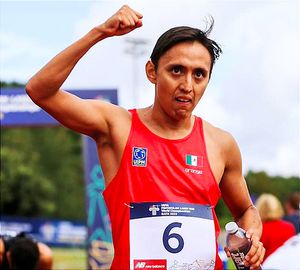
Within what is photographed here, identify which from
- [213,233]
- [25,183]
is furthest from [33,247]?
[25,183]

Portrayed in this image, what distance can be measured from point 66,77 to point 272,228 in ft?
20.4

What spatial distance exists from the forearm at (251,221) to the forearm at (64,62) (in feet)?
3.59

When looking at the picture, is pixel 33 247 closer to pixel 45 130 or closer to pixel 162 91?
pixel 162 91

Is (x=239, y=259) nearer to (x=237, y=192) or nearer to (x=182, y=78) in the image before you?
(x=237, y=192)

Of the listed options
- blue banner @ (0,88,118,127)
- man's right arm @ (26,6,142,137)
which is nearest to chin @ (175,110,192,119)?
man's right arm @ (26,6,142,137)

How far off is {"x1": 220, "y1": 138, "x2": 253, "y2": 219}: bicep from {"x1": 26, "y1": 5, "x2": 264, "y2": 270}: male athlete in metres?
0.15

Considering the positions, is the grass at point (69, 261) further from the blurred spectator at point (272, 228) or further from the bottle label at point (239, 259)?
the bottle label at point (239, 259)

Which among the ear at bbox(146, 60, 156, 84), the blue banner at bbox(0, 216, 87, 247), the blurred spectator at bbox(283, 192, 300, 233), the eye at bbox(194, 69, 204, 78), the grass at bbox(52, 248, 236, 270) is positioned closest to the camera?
the eye at bbox(194, 69, 204, 78)

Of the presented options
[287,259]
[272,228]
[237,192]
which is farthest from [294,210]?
[237,192]

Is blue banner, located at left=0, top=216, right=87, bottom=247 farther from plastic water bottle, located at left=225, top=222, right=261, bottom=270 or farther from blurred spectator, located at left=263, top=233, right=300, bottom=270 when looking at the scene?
plastic water bottle, located at left=225, top=222, right=261, bottom=270

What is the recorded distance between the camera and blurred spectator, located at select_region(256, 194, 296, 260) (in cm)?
907

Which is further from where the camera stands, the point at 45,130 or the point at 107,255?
the point at 45,130

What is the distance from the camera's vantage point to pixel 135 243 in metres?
3.45

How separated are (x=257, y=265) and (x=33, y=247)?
316 cm
